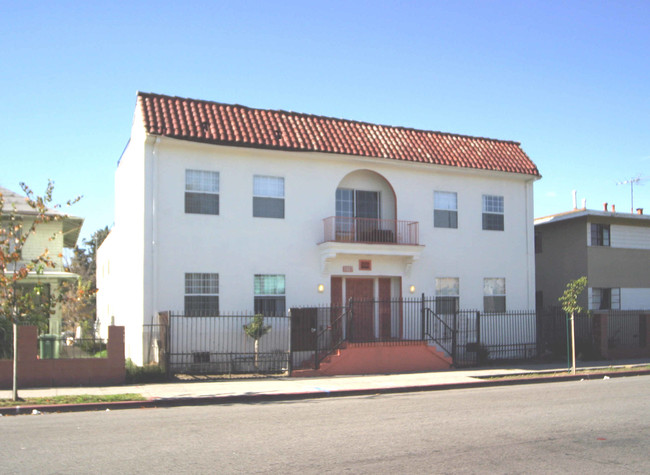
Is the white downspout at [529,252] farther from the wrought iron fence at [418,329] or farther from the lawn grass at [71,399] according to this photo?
the lawn grass at [71,399]

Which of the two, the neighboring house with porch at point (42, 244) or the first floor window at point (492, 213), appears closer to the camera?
the neighboring house with porch at point (42, 244)

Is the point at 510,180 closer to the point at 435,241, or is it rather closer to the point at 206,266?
the point at 435,241

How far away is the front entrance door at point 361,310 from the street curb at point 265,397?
3821mm

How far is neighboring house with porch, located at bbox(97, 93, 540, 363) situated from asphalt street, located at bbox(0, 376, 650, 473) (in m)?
7.03

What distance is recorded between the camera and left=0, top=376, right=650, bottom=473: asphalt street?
7.68m

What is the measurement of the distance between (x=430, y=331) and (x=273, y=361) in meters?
6.04

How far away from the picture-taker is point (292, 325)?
18.1 m

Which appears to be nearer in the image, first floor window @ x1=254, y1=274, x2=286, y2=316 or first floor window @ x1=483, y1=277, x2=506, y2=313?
first floor window @ x1=254, y1=274, x2=286, y2=316

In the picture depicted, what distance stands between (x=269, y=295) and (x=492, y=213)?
29.8 feet

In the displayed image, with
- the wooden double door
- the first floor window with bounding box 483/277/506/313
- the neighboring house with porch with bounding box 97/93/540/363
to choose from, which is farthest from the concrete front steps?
the first floor window with bounding box 483/277/506/313

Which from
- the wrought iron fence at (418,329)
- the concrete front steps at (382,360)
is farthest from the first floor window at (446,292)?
the concrete front steps at (382,360)

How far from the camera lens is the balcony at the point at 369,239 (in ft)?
67.8

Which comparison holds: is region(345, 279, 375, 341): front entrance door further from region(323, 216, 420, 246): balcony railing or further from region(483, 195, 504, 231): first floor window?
region(483, 195, 504, 231): first floor window

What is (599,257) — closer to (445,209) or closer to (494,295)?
(494,295)
